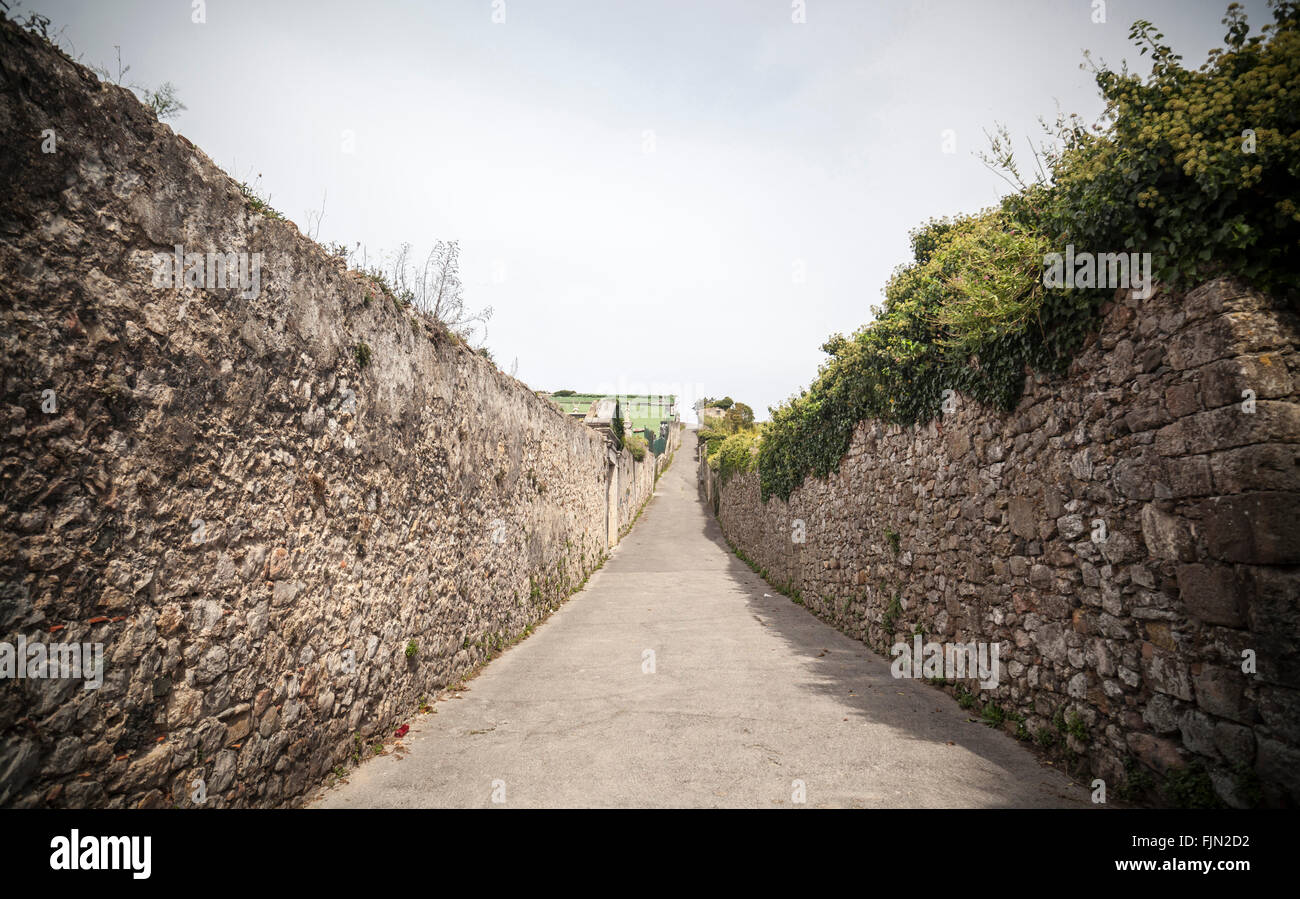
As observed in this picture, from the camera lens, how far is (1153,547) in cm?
346

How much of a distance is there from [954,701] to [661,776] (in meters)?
3.26

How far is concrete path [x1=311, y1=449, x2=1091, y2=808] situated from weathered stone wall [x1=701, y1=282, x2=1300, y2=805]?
0.63 meters

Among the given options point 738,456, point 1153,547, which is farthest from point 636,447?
point 1153,547

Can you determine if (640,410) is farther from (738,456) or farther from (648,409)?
(738,456)

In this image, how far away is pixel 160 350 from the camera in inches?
107

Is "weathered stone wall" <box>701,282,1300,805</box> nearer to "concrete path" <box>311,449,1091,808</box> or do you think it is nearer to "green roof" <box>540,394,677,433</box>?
"concrete path" <box>311,449,1091,808</box>

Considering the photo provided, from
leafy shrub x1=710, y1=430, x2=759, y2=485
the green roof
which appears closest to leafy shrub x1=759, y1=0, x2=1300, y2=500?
leafy shrub x1=710, y1=430, x2=759, y2=485

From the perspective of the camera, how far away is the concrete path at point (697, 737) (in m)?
3.65

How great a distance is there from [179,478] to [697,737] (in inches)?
146

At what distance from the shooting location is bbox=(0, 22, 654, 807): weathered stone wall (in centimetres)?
222
